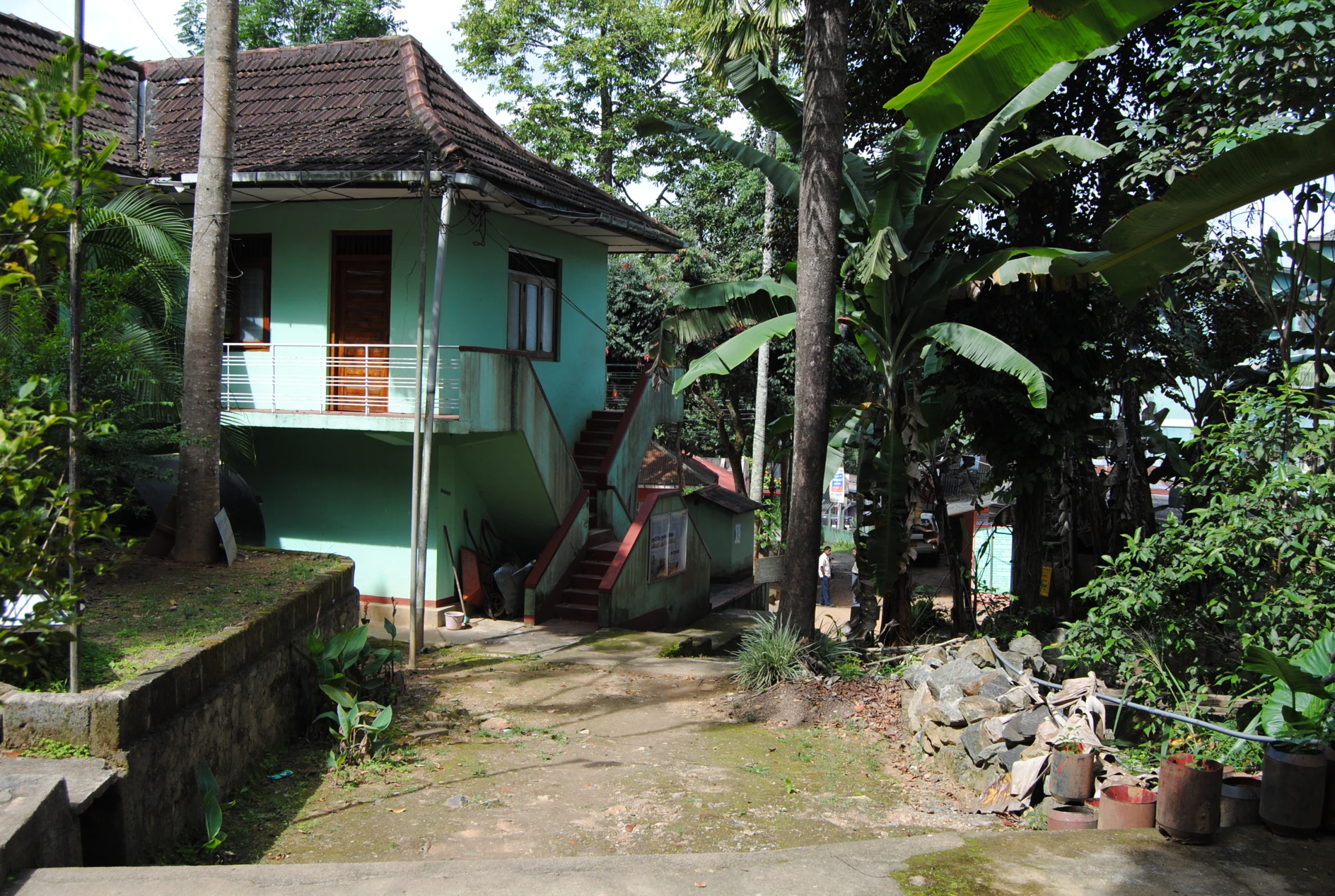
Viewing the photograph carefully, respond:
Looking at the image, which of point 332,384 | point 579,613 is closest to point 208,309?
point 332,384

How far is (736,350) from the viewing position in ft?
34.6

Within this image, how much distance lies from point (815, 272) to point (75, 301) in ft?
21.9

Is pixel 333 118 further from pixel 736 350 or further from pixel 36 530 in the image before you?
pixel 36 530

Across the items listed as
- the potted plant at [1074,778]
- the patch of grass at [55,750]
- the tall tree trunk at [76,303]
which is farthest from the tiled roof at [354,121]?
the potted plant at [1074,778]

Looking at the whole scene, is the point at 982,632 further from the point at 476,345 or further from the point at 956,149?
the point at 476,345

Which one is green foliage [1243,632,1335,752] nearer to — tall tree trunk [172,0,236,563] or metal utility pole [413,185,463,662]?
metal utility pole [413,185,463,662]

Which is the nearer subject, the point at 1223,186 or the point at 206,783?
the point at 1223,186

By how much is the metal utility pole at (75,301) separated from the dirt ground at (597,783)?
1.35m

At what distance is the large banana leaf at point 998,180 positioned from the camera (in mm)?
9656

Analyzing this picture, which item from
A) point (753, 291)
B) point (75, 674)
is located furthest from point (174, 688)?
point (753, 291)

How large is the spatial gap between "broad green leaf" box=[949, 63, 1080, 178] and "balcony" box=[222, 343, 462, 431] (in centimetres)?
623

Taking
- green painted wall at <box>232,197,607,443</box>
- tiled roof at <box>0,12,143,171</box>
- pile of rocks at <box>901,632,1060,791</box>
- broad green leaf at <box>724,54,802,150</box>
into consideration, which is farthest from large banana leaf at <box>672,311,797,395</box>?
tiled roof at <box>0,12,143,171</box>

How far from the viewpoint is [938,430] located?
12211mm

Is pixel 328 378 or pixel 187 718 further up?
pixel 328 378
